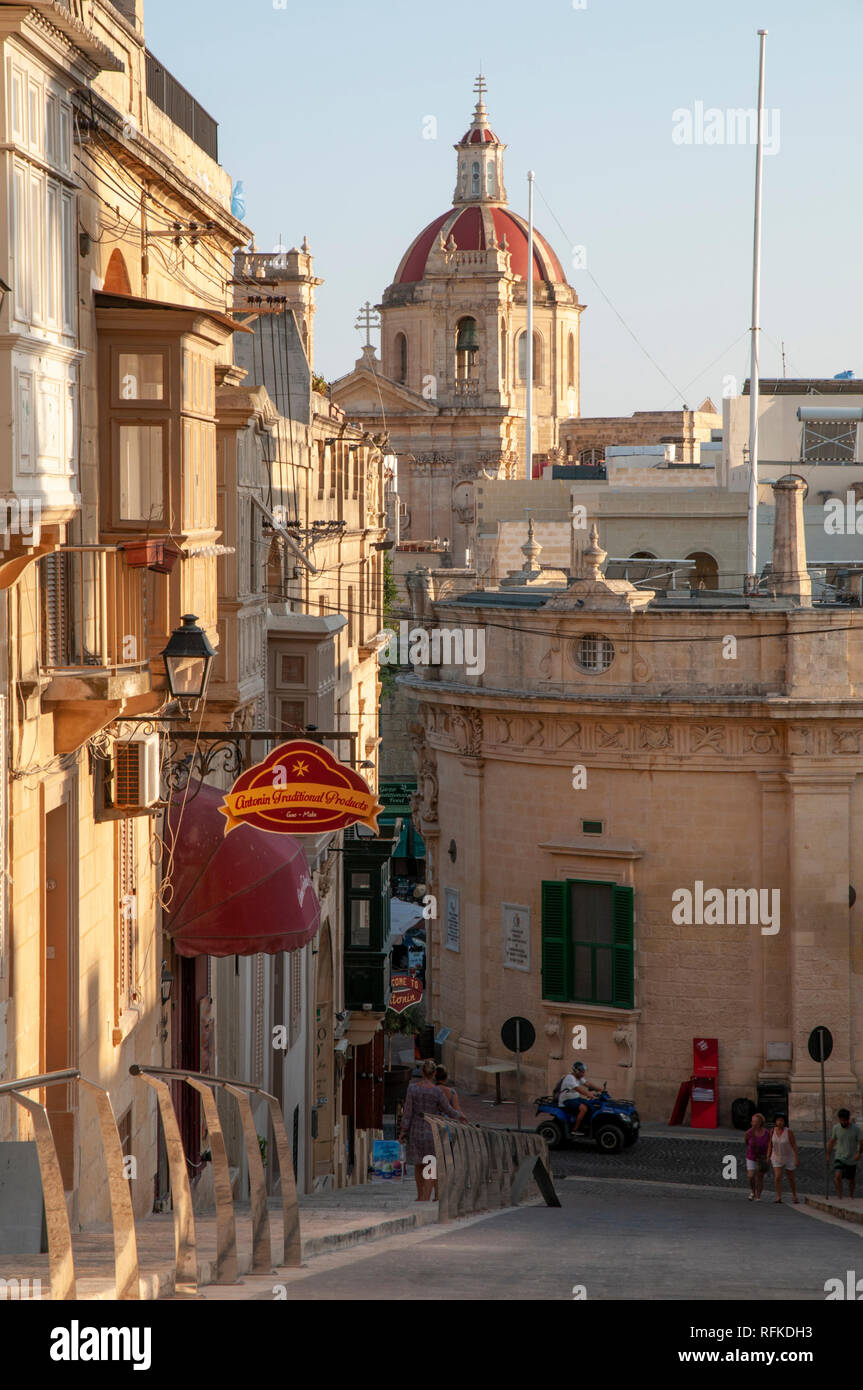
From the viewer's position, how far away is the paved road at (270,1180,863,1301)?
31.1 ft

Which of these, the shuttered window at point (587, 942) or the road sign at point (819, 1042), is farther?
the shuttered window at point (587, 942)

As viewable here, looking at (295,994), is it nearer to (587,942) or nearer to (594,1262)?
(587,942)

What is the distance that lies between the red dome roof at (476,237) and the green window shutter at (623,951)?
70.3 meters

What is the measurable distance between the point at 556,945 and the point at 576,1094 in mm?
2759

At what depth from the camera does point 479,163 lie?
98.7 meters

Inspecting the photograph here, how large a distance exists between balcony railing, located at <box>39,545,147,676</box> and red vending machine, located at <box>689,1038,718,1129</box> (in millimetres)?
18156

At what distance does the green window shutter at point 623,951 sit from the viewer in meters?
29.8

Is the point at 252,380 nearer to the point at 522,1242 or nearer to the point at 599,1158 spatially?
the point at 599,1158

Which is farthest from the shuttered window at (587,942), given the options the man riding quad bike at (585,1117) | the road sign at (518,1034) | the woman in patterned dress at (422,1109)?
the woman in patterned dress at (422,1109)

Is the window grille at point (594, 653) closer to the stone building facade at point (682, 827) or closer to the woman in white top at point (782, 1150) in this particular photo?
the stone building facade at point (682, 827)

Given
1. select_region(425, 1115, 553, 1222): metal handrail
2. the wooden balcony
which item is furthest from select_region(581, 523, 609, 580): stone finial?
the wooden balcony

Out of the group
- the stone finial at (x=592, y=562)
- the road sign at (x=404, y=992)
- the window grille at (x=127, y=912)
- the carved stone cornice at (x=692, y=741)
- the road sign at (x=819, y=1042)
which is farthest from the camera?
the road sign at (x=404, y=992)

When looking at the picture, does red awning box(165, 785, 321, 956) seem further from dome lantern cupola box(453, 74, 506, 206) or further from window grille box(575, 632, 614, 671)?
dome lantern cupola box(453, 74, 506, 206)
